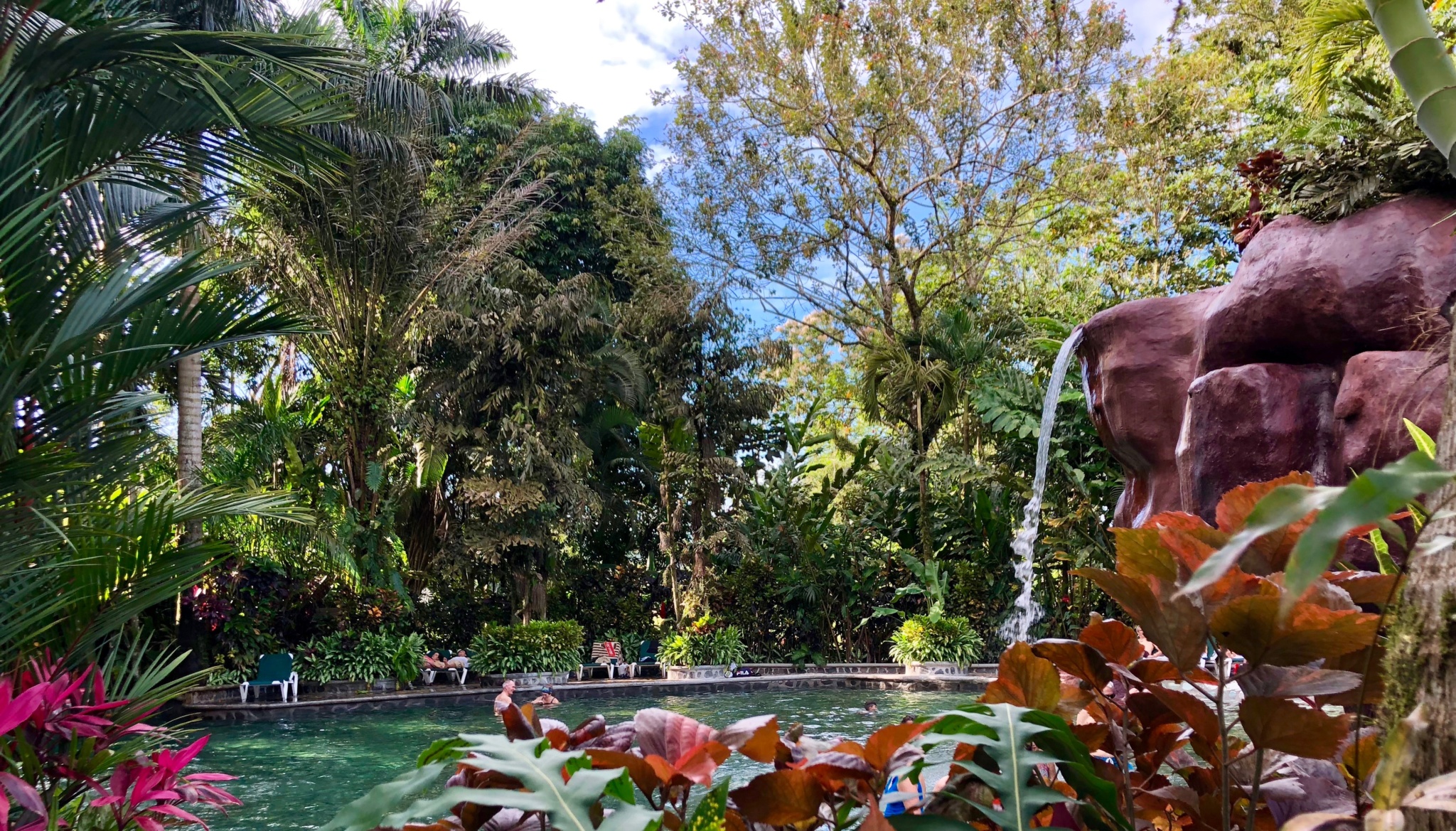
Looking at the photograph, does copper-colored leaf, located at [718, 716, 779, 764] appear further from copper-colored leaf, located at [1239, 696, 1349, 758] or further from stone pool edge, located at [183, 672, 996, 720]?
stone pool edge, located at [183, 672, 996, 720]

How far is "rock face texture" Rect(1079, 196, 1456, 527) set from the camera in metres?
5.86

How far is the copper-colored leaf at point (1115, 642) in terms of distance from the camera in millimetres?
1006

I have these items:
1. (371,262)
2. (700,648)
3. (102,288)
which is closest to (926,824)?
(102,288)

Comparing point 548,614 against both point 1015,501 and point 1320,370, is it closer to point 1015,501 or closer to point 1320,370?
point 1015,501

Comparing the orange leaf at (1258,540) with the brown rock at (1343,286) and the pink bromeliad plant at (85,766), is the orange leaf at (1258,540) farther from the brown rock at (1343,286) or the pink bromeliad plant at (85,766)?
the brown rock at (1343,286)

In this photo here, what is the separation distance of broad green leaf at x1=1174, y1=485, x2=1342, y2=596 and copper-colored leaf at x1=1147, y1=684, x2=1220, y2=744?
1.59 feet

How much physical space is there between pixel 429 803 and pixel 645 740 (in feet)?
0.71

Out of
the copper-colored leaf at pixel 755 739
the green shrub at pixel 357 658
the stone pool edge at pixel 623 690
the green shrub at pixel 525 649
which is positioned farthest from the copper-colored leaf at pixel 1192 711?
the green shrub at pixel 525 649

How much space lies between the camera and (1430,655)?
0.65 metres

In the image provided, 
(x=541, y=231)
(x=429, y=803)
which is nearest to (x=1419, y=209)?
(x=429, y=803)

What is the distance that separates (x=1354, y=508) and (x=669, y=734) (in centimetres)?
57

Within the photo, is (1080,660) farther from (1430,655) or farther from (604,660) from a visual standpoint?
(604,660)

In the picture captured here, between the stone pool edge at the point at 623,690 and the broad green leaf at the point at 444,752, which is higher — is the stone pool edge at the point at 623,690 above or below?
below

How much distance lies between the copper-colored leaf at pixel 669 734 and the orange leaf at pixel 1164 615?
15.1 inches
